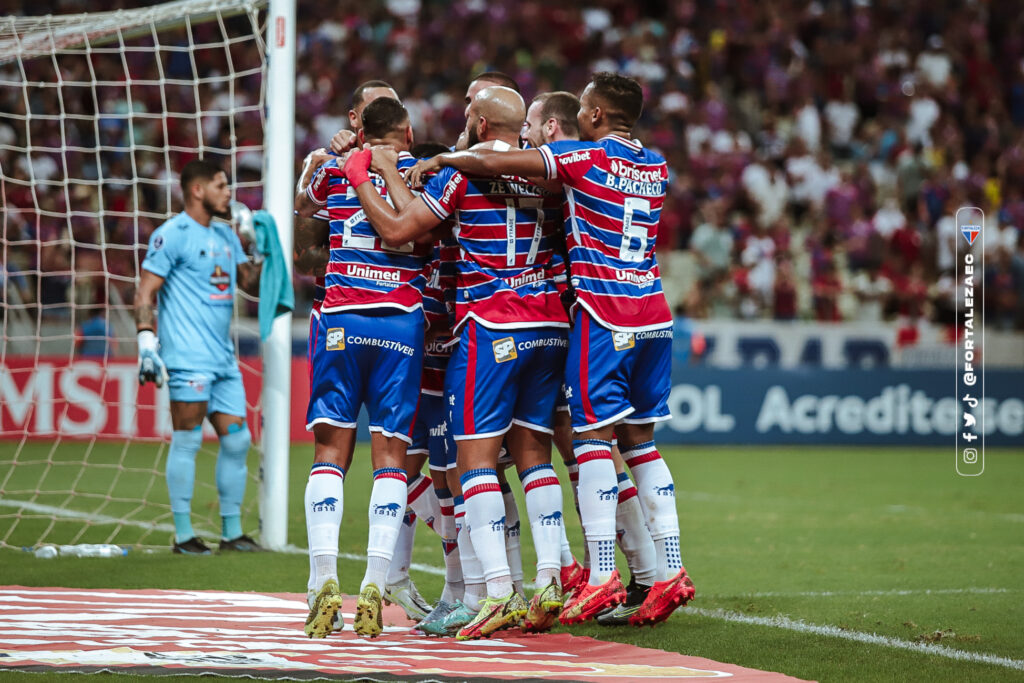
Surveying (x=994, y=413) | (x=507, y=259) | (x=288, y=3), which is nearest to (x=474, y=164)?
(x=507, y=259)

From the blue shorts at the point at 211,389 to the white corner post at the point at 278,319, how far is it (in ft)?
0.58

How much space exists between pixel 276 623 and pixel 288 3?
14.2 ft

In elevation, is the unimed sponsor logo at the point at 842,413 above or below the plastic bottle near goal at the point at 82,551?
above

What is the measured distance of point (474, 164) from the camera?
16.8 feet

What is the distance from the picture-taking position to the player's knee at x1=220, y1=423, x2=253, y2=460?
25.3 ft

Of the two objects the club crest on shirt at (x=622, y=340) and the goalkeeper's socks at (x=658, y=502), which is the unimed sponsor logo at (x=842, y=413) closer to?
the goalkeeper's socks at (x=658, y=502)

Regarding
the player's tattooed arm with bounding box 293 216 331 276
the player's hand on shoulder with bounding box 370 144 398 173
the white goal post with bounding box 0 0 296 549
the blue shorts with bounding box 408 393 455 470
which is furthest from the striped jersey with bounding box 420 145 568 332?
the white goal post with bounding box 0 0 296 549

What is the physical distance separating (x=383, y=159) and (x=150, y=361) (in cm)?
252

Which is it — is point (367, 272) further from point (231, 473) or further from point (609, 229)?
point (231, 473)

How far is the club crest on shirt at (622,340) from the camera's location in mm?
5312

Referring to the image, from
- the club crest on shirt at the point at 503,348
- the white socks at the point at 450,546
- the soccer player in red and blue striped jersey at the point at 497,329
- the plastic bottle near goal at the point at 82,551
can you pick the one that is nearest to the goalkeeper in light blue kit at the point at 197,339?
the plastic bottle near goal at the point at 82,551

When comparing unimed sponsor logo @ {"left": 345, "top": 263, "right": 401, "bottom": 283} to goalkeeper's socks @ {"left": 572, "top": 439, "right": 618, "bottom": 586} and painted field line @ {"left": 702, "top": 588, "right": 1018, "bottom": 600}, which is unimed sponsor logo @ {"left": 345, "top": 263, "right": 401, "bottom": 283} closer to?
goalkeeper's socks @ {"left": 572, "top": 439, "right": 618, "bottom": 586}

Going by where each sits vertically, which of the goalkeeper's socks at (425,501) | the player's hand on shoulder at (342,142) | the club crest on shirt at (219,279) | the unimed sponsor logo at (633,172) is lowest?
the goalkeeper's socks at (425,501)

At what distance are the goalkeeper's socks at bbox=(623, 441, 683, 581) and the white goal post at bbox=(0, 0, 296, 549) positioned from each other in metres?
2.97
